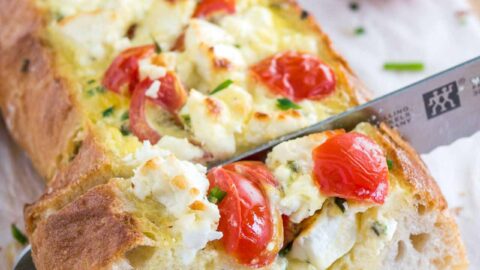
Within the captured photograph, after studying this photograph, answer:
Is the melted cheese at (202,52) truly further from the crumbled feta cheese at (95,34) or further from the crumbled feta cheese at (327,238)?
the crumbled feta cheese at (327,238)

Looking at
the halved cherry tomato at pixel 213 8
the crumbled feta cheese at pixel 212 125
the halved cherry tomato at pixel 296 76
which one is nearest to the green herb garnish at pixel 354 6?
the halved cherry tomato at pixel 213 8

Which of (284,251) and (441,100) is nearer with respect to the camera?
(284,251)

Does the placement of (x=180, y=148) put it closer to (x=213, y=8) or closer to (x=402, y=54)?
(x=213, y=8)

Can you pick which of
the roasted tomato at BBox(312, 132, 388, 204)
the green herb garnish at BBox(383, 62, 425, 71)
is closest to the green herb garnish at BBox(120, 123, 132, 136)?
the roasted tomato at BBox(312, 132, 388, 204)

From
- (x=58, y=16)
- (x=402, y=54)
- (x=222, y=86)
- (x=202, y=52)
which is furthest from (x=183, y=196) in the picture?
(x=402, y=54)

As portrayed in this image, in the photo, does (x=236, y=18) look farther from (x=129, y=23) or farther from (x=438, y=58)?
(x=438, y=58)

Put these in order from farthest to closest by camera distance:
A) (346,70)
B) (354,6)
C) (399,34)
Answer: (354,6) → (399,34) → (346,70)

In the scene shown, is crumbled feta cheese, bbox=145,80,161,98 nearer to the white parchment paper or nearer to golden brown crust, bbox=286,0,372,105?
golden brown crust, bbox=286,0,372,105
